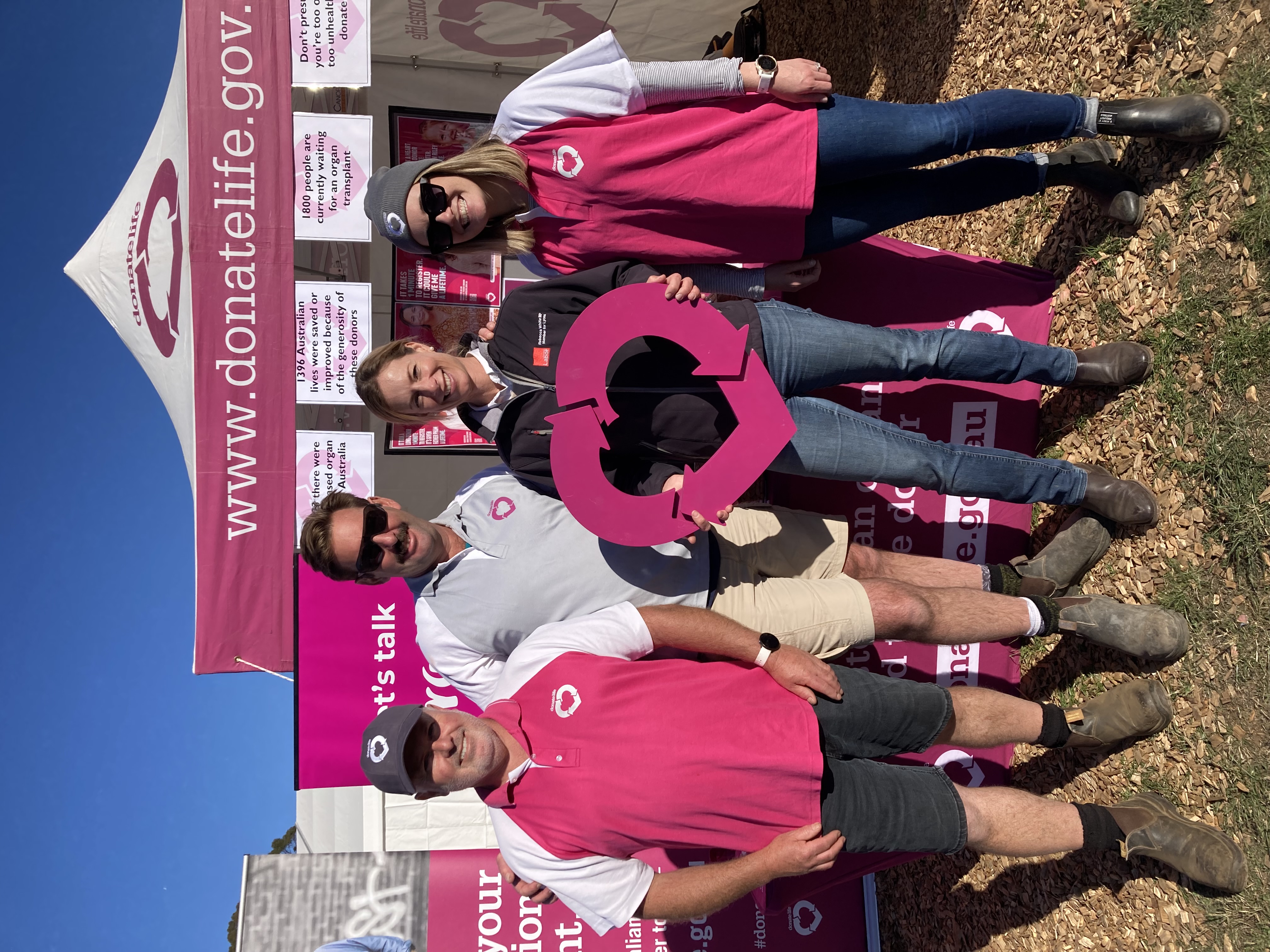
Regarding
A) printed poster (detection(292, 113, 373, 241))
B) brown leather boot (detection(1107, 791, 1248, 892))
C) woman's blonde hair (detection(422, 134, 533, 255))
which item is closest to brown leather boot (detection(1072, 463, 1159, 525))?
brown leather boot (detection(1107, 791, 1248, 892))

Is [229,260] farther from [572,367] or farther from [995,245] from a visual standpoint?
[995,245]

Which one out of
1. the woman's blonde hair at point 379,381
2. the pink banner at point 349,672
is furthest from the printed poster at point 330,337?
the woman's blonde hair at point 379,381

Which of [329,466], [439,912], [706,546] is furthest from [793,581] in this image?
[329,466]

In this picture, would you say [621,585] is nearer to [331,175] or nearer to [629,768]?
[629,768]

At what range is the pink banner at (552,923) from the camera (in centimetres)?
407

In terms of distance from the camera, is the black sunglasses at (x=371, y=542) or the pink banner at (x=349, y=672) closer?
the black sunglasses at (x=371, y=542)

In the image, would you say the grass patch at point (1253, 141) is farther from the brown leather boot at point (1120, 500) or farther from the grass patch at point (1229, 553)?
the brown leather boot at point (1120, 500)

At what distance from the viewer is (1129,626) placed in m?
3.09

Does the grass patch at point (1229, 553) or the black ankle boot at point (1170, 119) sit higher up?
the black ankle boot at point (1170, 119)

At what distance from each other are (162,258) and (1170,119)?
4.89 meters

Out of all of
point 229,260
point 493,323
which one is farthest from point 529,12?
point 493,323

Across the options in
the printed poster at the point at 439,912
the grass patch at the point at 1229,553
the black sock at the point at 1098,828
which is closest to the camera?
the grass patch at the point at 1229,553

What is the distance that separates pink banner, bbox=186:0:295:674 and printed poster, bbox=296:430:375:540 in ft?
0.23

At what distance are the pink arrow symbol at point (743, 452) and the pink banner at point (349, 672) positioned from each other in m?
2.23
